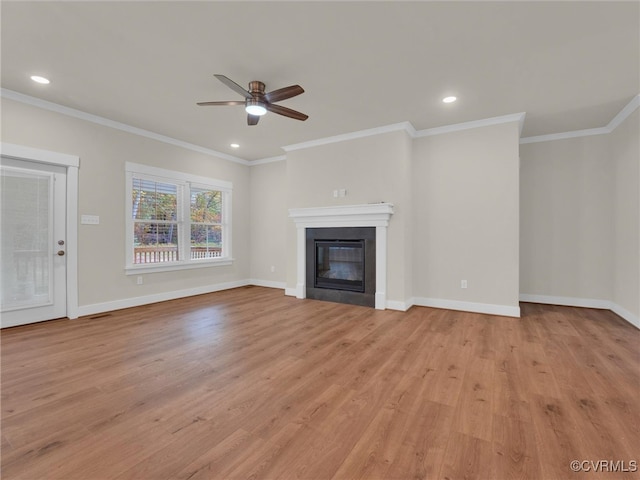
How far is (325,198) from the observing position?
5.12m

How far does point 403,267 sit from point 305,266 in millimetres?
1760

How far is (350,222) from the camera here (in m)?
4.79

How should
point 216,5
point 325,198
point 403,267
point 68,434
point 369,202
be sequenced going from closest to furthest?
point 68,434 → point 216,5 → point 403,267 → point 369,202 → point 325,198

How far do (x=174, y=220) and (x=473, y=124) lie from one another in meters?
5.09

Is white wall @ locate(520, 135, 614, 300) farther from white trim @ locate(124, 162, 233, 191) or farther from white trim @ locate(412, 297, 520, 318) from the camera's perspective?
white trim @ locate(124, 162, 233, 191)

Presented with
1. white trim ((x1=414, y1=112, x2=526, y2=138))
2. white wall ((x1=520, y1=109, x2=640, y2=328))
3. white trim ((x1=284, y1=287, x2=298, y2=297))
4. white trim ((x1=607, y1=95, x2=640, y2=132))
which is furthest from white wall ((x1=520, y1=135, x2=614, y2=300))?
white trim ((x1=284, y1=287, x2=298, y2=297))

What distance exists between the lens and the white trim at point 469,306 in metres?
4.08

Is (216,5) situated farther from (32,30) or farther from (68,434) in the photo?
(68,434)

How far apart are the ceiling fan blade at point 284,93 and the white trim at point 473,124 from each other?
257 centimetres

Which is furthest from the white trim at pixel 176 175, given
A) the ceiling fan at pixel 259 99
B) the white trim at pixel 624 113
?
the white trim at pixel 624 113

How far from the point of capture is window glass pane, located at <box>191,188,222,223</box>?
18.4 feet

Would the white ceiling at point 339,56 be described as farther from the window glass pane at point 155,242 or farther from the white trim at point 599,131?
the window glass pane at point 155,242

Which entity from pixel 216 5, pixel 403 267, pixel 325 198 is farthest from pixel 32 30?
pixel 403 267

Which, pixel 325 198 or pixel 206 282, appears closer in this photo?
pixel 325 198
